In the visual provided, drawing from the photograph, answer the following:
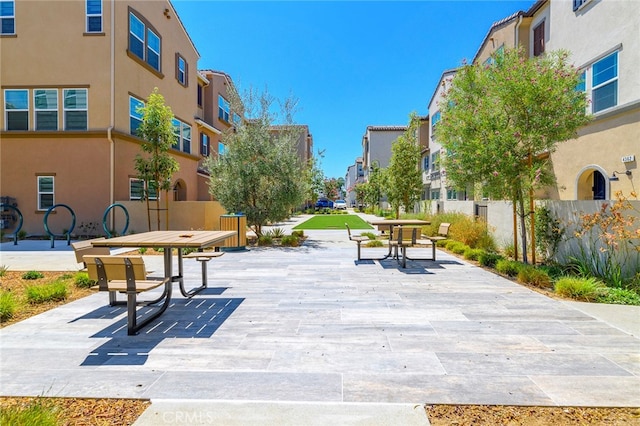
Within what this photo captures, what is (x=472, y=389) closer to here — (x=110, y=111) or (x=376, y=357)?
(x=376, y=357)

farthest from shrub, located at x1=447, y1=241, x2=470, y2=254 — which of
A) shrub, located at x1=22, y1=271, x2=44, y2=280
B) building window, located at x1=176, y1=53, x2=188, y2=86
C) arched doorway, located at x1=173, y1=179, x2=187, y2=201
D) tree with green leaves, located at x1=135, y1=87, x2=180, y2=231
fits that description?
building window, located at x1=176, y1=53, x2=188, y2=86

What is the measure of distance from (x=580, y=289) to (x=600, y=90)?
32.1 ft

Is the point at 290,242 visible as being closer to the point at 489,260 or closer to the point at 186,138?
the point at 489,260

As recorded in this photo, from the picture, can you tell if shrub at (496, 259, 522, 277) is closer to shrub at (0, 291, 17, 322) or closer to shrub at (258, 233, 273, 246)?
shrub at (258, 233, 273, 246)

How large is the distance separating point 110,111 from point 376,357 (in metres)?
16.6

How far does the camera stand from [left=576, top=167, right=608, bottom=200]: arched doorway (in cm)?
1320

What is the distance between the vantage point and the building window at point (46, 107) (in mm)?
15906

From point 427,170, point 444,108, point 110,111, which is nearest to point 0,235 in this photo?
point 110,111

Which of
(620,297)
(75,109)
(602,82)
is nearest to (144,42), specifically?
(75,109)

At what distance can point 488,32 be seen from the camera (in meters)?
20.2

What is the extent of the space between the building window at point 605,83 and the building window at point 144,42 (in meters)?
19.2

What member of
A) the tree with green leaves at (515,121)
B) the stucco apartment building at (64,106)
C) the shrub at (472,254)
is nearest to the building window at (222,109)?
the stucco apartment building at (64,106)

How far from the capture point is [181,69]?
22000 millimetres

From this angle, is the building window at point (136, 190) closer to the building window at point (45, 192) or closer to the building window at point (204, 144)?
the building window at point (45, 192)
